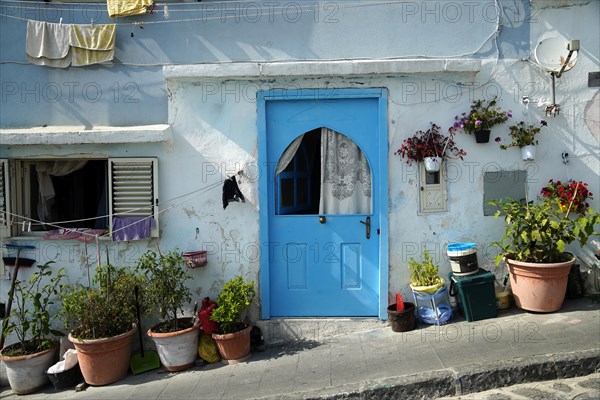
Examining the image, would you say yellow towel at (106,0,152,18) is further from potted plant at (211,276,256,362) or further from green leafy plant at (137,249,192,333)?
potted plant at (211,276,256,362)

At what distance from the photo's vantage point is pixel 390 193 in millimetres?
5512

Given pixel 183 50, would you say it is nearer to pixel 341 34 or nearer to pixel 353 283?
pixel 341 34

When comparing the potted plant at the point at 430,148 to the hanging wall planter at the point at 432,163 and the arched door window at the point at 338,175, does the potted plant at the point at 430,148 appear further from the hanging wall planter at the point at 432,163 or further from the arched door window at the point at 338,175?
the arched door window at the point at 338,175

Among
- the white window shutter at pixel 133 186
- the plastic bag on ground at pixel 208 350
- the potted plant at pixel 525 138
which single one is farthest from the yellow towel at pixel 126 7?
the potted plant at pixel 525 138

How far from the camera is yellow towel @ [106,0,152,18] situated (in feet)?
18.4

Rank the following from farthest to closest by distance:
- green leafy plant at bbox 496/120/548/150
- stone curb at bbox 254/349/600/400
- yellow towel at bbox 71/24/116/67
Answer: yellow towel at bbox 71/24/116/67 → green leafy plant at bbox 496/120/548/150 → stone curb at bbox 254/349/600/400

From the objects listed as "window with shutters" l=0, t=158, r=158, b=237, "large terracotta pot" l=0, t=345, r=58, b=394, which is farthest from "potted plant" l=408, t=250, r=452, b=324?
"large terracotta pot" l=0, t=345, r=58, b=394

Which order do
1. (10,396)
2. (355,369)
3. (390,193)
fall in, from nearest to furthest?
(355,369), (10,396), (390,193)

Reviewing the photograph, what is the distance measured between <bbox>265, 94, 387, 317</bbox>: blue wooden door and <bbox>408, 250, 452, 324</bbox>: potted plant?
45 cm

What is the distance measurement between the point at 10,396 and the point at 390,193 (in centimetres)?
485

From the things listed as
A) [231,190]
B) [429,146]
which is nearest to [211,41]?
[231,190]

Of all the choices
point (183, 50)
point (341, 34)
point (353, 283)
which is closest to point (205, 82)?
point (183, 50)

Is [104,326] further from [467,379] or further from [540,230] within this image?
[540,230]

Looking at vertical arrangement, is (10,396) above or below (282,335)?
below
